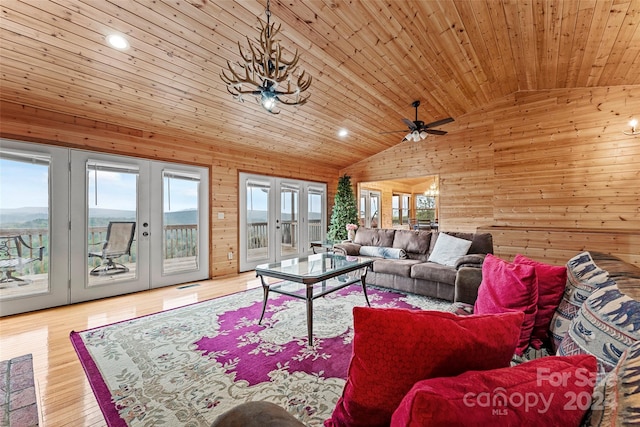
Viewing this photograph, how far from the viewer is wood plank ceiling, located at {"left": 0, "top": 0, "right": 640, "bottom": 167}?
8.55 feet

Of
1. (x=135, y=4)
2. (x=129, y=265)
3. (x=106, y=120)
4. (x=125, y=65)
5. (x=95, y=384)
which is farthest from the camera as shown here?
(x=129, y=265)

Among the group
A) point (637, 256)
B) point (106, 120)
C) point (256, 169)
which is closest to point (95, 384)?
point (106, 120)

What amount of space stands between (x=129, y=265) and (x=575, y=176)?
25.1 feet

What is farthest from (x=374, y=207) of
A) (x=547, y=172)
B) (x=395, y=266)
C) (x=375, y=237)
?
(x=395, y=266)

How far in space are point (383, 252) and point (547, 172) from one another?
3.58 meters

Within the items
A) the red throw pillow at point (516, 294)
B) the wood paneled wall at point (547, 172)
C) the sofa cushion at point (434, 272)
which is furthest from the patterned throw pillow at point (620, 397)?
the wood paneled wall at point (547, 172)

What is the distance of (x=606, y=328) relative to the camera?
873 mm

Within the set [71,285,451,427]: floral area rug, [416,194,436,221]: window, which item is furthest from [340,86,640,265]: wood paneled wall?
[416,194,436,221]: window

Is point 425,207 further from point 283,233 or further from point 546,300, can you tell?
point 546,300

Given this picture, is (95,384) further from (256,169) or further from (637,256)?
(637,256)

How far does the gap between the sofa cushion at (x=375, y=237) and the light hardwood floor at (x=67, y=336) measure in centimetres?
203

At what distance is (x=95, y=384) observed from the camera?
1997 mm

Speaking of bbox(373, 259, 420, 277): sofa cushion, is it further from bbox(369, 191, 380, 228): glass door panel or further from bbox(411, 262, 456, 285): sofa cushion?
bbox(369, 191, 380, 228): glass door panel

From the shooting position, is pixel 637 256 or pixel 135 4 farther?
pixel 637 256
